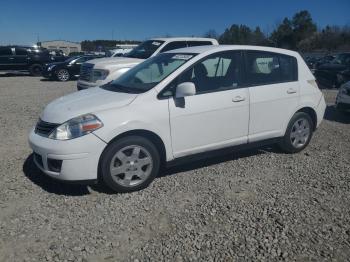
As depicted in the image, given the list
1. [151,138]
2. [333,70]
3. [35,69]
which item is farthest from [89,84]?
[35,69]

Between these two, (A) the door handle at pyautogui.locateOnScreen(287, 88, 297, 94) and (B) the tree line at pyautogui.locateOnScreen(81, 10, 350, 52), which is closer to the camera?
(A) the door handle at pyautogui.locateOnScreen(287, 88, 297, 94)

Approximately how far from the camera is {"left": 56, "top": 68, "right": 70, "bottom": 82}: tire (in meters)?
18.8

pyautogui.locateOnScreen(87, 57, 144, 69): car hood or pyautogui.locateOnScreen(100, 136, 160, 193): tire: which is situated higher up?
pyautogui.locateOnScreen(87, 57, 144, 69): car hood

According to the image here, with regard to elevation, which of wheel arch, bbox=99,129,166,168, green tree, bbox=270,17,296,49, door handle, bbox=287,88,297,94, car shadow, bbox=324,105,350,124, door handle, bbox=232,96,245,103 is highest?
green tree, bbox=270,17,296,49

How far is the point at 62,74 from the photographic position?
18.8m

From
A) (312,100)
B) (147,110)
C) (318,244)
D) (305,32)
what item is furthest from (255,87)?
(305,32)

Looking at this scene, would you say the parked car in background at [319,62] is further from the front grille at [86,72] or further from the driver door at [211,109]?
the driver door at [211,109]

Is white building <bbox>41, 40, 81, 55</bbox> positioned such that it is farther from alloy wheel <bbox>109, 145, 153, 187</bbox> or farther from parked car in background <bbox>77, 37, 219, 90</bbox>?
alloy wheel <bbox>109, 145, 153, 187</bbox>

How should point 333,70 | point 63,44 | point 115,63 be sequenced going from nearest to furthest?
point 115,63, point 333,70, point 63,44

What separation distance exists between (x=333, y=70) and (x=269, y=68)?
11595mm

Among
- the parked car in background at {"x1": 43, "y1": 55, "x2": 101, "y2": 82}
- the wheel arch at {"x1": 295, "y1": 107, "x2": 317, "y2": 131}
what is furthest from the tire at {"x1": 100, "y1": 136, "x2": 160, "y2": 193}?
the parked car in background at {"x1": 43, "y1": 55, "x2": 101, "y2": 82}

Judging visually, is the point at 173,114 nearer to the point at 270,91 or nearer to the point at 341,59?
the point at 270,91

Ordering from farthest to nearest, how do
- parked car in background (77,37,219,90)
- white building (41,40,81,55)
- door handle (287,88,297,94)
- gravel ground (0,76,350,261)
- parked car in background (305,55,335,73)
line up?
white building (41,40,81,55) → parked car in background (305,55,335,73) → parked car in background (77,37,219,90) → door handle (287,88,297,94) → gravel ground (0,76,350,261)

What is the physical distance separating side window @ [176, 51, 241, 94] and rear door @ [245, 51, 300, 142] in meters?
0.20
